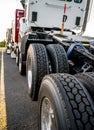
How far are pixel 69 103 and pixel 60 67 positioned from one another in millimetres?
1842

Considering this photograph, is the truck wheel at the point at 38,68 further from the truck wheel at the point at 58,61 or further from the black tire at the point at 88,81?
the black tire at the point at 88,81

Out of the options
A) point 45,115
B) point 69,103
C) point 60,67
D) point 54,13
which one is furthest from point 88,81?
point 54,13

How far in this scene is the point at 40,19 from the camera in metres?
7.17

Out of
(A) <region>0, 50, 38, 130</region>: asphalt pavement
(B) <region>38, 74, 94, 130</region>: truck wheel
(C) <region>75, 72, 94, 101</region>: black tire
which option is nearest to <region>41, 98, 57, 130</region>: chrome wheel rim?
(B) <region>38, 74, 94, 130</region>: truck wheel

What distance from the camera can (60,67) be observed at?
13.3 ft

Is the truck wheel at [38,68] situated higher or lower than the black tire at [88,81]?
lower

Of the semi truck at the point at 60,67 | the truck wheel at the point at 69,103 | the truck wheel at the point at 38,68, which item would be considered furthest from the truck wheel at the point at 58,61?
the truck wheel at the point at 69,103

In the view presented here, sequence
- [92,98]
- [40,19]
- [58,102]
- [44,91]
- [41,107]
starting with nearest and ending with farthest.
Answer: [58,102] < [92,98] < [44,91] < [41,107] < [40,19]

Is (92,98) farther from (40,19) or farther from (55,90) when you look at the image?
(40,19)

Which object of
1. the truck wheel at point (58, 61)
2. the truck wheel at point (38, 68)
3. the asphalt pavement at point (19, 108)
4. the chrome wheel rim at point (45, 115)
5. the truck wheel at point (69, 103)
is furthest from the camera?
the truck wheel at point (38, 68)

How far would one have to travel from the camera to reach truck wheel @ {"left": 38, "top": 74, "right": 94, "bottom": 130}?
214cm

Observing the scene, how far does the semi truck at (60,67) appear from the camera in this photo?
223 cm

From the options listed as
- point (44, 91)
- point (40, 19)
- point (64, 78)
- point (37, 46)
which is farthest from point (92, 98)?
point (40, 19)

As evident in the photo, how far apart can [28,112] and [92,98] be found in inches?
86.0
